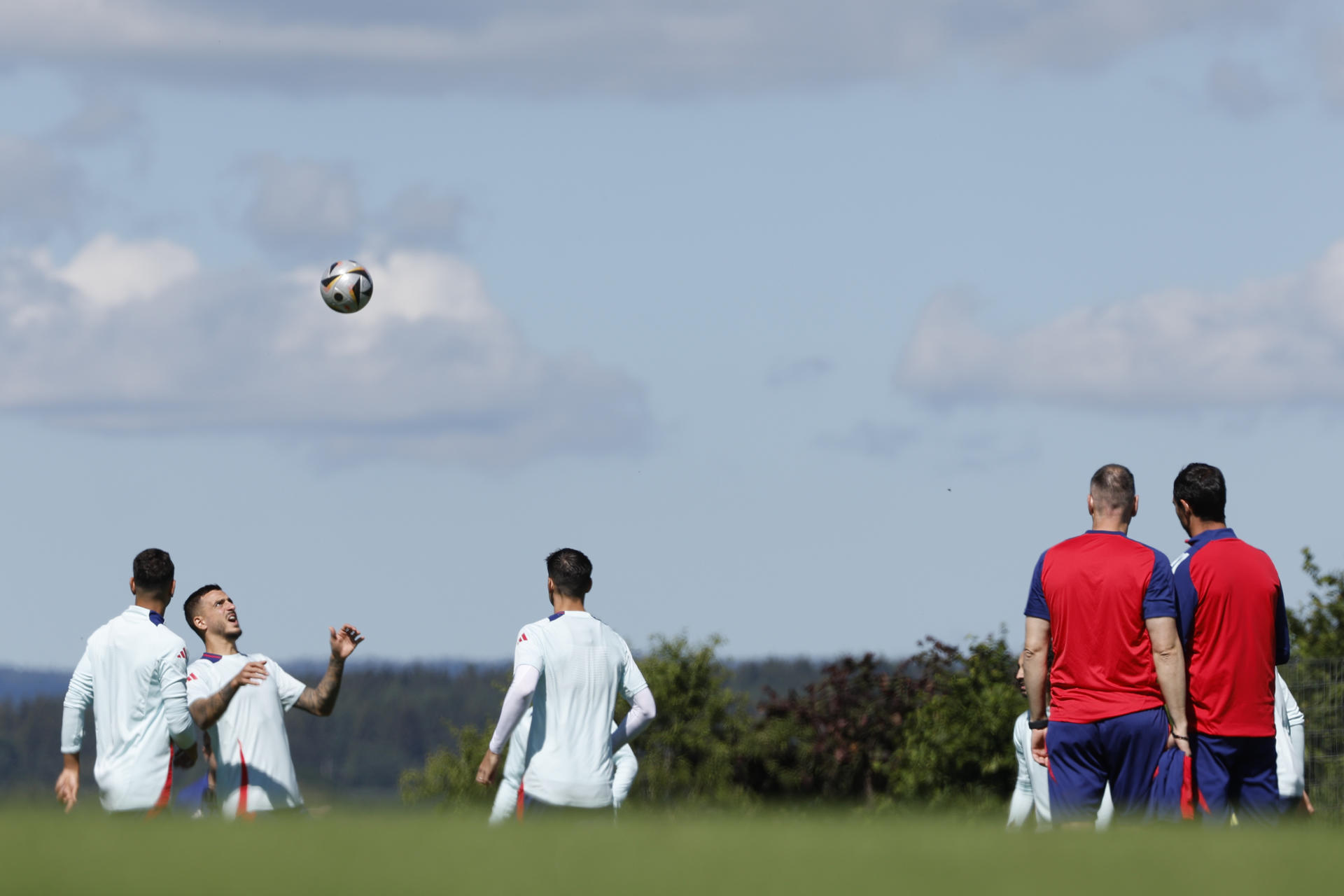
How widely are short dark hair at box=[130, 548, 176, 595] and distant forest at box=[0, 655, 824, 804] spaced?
1460 inches

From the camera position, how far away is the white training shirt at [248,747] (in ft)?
30.7

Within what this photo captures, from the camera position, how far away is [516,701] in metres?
8.88

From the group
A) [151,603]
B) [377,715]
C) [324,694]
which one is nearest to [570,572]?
[324,694]

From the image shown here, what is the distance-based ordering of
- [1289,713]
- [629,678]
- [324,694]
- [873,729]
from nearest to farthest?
[1289,713]
[629,678]
[324,694]
[873,729]

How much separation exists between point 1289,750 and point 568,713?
3.65m

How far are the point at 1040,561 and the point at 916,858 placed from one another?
4.51m

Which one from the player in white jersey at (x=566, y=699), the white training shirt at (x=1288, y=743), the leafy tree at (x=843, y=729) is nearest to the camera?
the white training shirt at (x=1288, y=743)

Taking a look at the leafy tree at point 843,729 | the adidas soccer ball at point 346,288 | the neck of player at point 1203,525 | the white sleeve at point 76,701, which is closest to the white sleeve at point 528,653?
the white sleeve at point 76,701

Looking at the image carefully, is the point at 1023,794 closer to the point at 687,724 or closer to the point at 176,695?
the point at 176,695

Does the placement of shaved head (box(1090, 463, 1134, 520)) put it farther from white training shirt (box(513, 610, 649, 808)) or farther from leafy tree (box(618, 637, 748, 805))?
leafy tree (box(618, 637, 748, 805))

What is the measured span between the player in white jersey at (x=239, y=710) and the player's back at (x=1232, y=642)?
4446mm

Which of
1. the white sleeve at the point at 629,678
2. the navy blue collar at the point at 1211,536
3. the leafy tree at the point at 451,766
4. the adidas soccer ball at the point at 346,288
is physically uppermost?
the adidas soccer ball at the point at 346,288

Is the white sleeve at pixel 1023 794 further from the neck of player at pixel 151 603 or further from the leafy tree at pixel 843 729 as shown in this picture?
the leafy tree at pixel 843 729

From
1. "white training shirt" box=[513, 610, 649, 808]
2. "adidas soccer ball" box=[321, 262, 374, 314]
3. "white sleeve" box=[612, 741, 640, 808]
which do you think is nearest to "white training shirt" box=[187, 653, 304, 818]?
"white training shirt" box=[513, 610, 649, 808]
